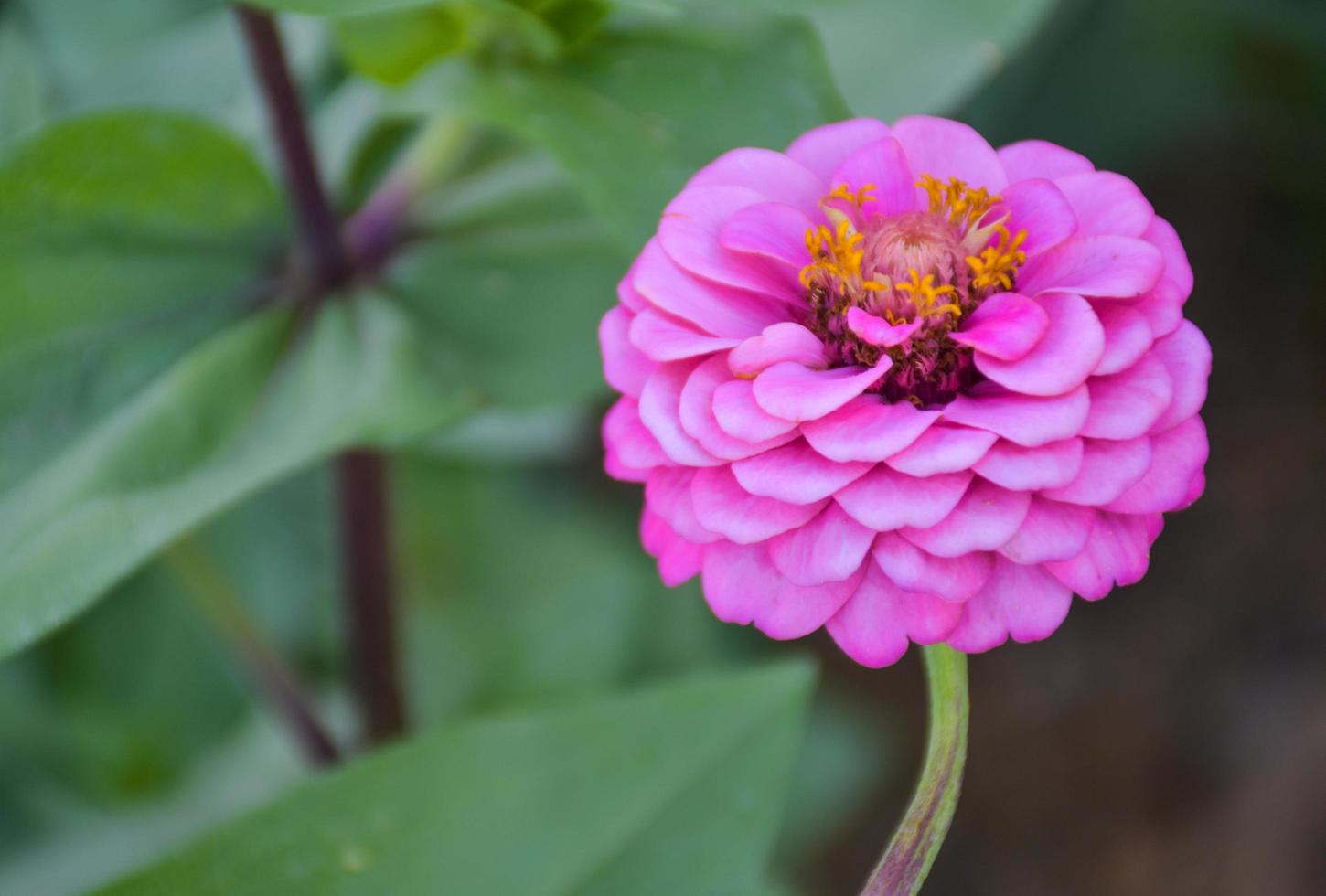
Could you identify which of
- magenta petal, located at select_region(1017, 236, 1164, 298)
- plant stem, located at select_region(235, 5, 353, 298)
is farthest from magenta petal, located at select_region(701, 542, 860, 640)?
plant stem, located at select_region(235, 5, 353, 298)

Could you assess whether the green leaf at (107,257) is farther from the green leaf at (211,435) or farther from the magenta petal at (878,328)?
the magenta petal at (878,328)

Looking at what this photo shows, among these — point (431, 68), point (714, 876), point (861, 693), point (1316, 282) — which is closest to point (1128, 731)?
point (861, 693)

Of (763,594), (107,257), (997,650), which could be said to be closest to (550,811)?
(763,594)

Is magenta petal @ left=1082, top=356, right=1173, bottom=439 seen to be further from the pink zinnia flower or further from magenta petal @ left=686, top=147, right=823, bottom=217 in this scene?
magenta petal @ left=686, top=147, right=823, bottom=217

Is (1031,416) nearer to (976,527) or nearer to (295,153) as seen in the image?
(976,527)

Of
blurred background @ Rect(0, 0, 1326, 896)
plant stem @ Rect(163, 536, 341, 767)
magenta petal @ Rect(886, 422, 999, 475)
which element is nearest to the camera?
magenta petal @ Rect(886, 422, 999, 475)

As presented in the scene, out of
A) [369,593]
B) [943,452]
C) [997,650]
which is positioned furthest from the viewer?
[997,650]
